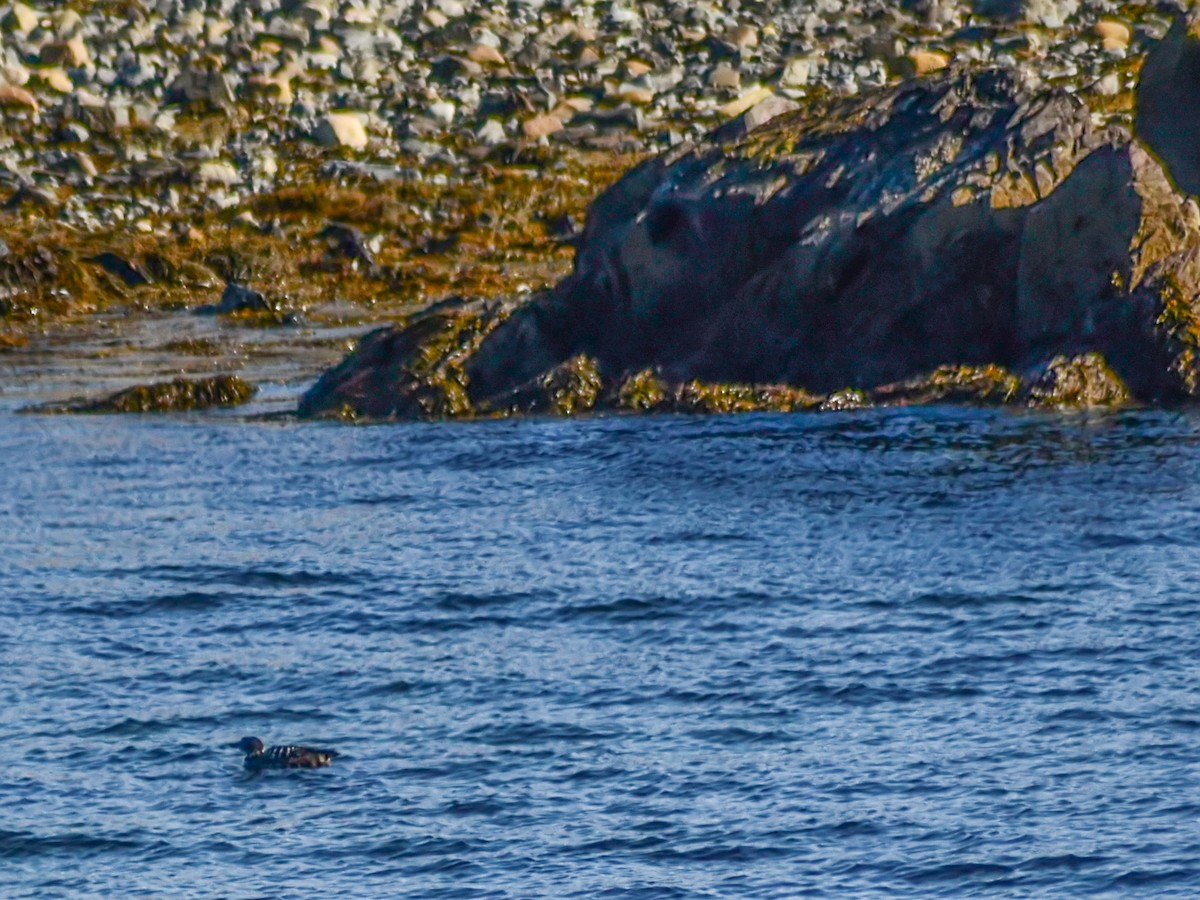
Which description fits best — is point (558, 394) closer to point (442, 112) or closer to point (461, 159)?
point (461, 159)

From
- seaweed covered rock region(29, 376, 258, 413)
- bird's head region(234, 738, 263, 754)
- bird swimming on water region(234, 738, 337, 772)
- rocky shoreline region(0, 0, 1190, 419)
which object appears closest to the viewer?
bird swimming on water region(234, 738, 337, 772)

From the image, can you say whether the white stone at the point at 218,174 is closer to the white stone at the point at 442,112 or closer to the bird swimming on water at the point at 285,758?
the white stone at the point at 442,112

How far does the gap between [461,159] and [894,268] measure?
115 feet

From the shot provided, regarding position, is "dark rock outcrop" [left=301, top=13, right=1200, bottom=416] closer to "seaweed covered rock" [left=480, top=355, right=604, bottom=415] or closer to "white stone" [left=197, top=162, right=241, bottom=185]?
"seaweed covered rock" [left=480, top=355, right=604, bottom=415]

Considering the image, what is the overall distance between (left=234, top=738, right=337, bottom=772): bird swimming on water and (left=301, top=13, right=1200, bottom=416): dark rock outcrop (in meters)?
13.2

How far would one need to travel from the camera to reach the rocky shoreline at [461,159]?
1146 inches

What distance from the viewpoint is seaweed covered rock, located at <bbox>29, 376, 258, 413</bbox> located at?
103 ft

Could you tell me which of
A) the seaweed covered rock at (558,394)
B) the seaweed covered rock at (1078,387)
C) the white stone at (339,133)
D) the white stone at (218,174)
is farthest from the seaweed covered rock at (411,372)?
the white stone at (339,133)

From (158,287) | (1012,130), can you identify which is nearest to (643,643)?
(1012,130)

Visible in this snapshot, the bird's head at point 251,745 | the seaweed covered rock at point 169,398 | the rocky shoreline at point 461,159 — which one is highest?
the rocky shoreline at point 461,159

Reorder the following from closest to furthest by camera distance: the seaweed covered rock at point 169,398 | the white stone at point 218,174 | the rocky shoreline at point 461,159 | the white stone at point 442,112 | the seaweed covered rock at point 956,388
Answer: the seaweed covered rock at point 956,388 < the rocky shoreline at point 461,159 < the seaweed covered rock at point 169,398 < the white stone at point 218,174 < the white stone at point 442,112

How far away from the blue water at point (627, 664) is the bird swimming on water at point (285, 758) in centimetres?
13

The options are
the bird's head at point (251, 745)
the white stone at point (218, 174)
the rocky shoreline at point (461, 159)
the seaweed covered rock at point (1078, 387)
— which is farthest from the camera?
the white stone at point (218, 174)


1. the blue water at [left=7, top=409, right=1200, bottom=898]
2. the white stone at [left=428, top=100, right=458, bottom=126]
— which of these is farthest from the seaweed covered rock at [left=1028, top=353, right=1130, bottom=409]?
the white stone at [left=428, top=100, right=458, bottom=126]
